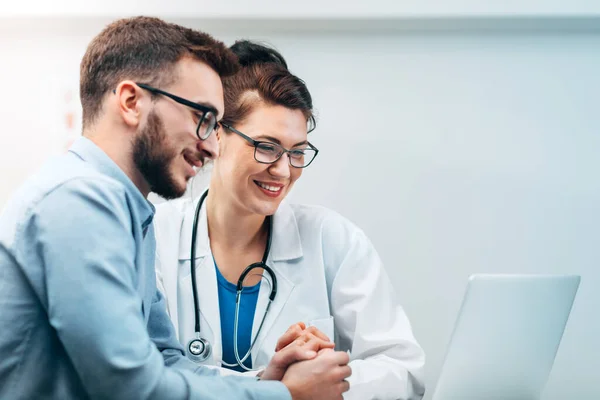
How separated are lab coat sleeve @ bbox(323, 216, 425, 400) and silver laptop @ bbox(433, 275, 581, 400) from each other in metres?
0.22

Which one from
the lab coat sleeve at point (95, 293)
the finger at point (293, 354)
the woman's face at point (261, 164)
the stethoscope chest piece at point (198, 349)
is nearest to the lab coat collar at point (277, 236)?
the woman's face at point (261, 164)

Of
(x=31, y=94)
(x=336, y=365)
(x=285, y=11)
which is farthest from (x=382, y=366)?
(x=31, y=94)

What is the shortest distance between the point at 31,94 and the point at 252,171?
1185 millimetres

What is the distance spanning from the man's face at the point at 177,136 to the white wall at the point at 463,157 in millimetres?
1206

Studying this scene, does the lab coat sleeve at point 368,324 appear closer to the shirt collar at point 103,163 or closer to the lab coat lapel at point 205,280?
the lab coat lapel at point 205,280

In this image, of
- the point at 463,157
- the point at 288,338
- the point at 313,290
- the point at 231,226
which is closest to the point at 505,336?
the point at 288,338

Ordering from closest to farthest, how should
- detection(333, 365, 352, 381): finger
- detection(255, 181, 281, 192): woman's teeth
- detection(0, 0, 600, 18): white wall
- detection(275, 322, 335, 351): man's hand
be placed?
detection(333, 365, 352, 381): finger
detection(275, 322, 335, 351): man's hand
detection(255, 181, 281, 192): woman's teeth
detection(0, 0, 600, 18): white wall

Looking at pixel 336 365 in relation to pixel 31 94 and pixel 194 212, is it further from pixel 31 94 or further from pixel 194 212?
pixel 31 94

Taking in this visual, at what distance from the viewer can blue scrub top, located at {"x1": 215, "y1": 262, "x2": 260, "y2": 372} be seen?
5.60 feet

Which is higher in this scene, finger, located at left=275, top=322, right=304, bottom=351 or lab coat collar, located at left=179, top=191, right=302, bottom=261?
lab coat collar, located at left=179, top=191, right=302, bottom=261

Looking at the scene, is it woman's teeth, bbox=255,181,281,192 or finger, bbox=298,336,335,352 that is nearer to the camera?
finger, bbox=298,336,335,352

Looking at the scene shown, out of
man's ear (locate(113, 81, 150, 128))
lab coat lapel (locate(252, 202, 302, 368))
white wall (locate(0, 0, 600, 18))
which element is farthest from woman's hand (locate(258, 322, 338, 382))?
white wall (locate(0, 0, 600, 18))

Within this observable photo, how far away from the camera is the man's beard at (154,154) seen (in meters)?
1.11

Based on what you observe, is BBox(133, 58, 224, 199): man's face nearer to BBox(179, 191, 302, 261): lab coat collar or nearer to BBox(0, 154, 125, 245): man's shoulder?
BBox(0, 154, 125, 245): man's shoulder
